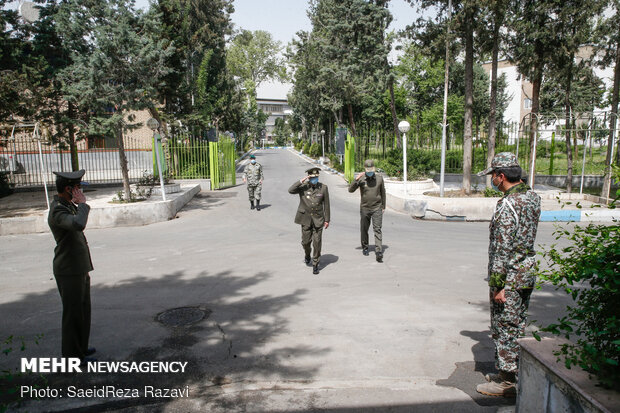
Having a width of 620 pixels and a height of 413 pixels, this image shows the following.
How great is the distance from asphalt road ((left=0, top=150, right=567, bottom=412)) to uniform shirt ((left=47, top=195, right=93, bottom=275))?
1.05m

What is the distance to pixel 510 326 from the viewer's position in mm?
3744

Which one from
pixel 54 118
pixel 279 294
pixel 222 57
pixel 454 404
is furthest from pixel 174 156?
pixel 454 404

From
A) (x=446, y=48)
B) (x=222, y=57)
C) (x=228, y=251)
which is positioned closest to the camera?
(x=228, y=251)

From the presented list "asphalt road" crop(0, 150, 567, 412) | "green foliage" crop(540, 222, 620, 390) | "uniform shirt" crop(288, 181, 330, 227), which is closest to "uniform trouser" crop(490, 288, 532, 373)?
"asphalt road" crop(0, 150, 567, 412)

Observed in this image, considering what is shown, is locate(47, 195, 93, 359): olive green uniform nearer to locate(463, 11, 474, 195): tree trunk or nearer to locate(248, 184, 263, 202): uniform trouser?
locate(248, 184, 263, 202): uniform trouser

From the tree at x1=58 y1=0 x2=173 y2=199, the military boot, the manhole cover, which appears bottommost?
the manhole cover

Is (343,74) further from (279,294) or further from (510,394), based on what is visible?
(510,394)

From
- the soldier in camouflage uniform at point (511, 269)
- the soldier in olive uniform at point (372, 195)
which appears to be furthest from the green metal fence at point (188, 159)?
the soldier in camouflage uniform at point (511, 269)

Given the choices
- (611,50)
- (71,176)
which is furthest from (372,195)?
(611,50)

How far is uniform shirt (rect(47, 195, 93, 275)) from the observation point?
411 cm

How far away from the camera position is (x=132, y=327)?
5.39 m

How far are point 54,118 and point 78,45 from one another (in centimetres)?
431

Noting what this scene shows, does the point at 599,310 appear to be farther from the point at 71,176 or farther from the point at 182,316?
the point at 182,316

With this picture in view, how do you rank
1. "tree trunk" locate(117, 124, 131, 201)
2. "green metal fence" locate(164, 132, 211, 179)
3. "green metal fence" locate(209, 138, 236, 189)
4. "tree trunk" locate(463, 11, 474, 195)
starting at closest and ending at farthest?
"tree trunk" locate(117, 124, 131, 201), "tree trunk" locate(463, 11, 474, 195), "green metal fence" locate(209, 138, 236, 189), "green metal fence" locate(164, 132, 211, 179)
